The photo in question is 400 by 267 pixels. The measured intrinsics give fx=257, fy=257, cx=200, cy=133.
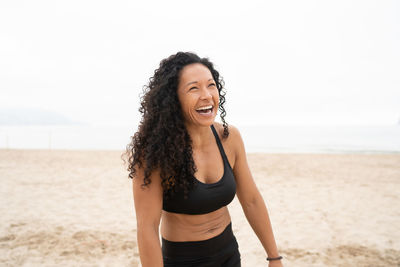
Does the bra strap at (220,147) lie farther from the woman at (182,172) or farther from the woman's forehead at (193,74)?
the woman's forehead at (193,74)

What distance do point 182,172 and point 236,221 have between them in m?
4.60

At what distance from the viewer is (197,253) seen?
1457 mm

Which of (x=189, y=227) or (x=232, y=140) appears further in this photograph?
(x=232, y=140)

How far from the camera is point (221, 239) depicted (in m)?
1.54

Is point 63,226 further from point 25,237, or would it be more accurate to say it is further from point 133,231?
point 133,231

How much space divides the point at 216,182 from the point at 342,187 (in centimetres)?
895

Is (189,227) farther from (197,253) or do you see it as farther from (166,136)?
(166,136)

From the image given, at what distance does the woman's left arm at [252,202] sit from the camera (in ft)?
5.45

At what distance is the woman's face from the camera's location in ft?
4.53

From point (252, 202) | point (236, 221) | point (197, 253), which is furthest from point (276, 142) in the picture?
point (197, 253)

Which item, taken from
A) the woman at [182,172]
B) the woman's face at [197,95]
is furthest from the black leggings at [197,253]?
the woman's face at [197,95]

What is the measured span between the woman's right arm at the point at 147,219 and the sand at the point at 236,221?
2.82 metres

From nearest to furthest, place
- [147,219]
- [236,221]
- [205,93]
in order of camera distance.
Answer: [147,219] < [205,93] < [236,221]

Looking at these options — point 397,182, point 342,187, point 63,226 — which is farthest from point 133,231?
point 397,182
